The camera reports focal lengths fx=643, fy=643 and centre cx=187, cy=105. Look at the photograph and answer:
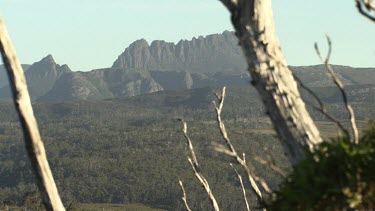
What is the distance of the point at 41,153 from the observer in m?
4.51

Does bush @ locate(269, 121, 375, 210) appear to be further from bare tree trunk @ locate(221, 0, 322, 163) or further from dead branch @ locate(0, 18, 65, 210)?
dead branch @ locate(0, 18, 65, 210)

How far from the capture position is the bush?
348cm

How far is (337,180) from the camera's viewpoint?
3516 millimetres

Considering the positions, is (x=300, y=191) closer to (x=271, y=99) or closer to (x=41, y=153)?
(x=271, y=99)

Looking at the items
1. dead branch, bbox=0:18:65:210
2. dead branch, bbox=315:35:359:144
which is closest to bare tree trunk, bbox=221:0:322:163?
dead branch, bbox=315:35:359:144

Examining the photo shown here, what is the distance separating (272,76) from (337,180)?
3.55 feet

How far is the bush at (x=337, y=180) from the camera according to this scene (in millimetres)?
3477

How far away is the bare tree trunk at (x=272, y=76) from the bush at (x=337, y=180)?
0.61 metres

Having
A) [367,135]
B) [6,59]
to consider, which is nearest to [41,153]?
[6,59]

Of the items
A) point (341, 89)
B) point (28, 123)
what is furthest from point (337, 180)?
point (28, 123)

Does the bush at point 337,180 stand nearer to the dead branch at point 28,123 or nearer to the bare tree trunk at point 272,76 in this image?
the bare tree trunk at point 272,76

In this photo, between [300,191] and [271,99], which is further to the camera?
[271,99]

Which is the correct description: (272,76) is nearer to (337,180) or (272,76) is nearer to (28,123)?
(337,180)

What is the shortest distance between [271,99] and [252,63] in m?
0.28
